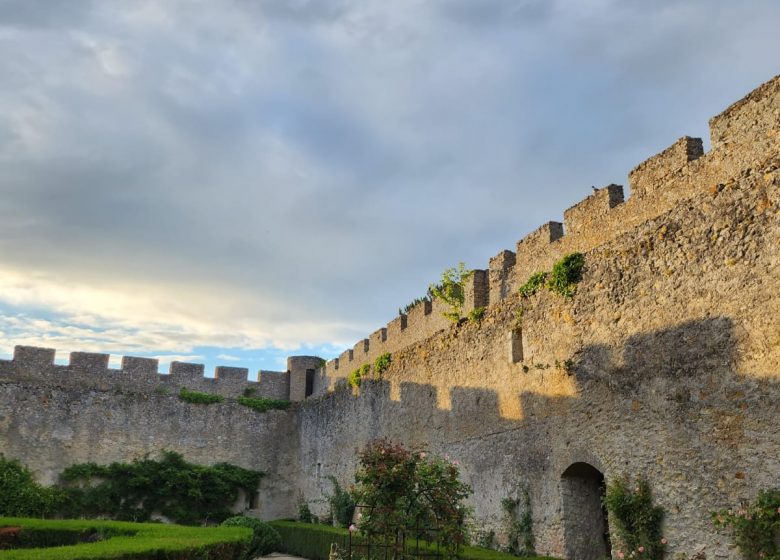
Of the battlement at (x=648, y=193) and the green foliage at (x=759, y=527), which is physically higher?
the battlement at (x=648, y=193)

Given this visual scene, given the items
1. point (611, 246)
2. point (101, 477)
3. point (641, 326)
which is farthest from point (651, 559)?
point (101, 477)

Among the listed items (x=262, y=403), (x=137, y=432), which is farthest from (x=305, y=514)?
(x=137, y=432)

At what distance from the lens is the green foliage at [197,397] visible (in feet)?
83.3

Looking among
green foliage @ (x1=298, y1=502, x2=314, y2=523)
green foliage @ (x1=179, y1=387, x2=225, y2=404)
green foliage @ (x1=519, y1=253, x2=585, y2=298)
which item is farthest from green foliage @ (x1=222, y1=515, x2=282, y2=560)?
green foliage @ (x1=519, y1=253, x2=585, y2=298)

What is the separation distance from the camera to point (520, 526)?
37.6 ft

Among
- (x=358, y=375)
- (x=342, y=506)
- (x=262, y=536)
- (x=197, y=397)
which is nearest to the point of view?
(x=262, y=536)

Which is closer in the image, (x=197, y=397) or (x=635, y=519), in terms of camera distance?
(x=635, y=519)

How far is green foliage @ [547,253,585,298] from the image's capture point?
1102 cm

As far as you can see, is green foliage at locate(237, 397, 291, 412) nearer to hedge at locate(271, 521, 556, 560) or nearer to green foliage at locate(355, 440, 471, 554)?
hedge at locate(271, 521, 556, 560)

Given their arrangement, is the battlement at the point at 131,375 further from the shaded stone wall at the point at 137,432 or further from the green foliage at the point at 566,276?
the green foliage at the point at 566,276

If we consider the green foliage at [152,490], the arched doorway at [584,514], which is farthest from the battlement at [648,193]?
the green foliage at [152,490]

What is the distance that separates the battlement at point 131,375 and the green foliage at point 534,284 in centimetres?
1643

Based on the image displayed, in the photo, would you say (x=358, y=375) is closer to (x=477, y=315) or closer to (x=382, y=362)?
(x=382, y=362)

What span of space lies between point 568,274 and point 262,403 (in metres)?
17.8
